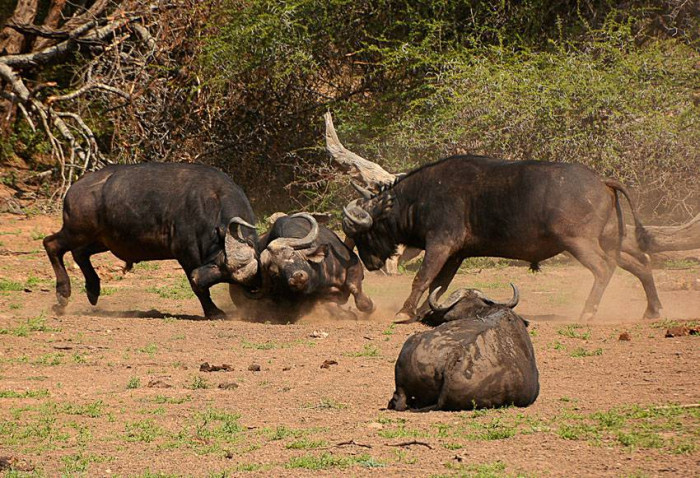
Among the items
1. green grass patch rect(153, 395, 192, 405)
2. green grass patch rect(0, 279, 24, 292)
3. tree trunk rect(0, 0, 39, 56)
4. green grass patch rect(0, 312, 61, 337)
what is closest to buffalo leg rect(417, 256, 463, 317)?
green grass patch rect(0, 312, 61, 337)

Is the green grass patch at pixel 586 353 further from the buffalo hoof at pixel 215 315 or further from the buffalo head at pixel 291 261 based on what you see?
the buffalo hoof at pixel 215 315

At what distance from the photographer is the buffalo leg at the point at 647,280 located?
10578 millimetres

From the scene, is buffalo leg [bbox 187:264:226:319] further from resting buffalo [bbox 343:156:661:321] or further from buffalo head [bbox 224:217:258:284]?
resting buffalo [bbox 343:156:661:321]

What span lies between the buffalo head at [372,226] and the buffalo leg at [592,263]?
Result: 2.18 metres

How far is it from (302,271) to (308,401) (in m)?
3.88

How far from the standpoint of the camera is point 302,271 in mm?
10664

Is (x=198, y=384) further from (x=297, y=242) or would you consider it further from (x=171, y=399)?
(x=297, y=242)

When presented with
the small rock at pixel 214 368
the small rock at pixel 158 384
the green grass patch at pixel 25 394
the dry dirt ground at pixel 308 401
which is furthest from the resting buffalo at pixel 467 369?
the green grass patch at pixel 25 394

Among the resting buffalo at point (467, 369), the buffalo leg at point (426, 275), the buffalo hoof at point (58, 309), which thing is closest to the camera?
the resting buffalo at point (467, 369)

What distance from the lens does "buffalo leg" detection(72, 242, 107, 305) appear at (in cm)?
1198

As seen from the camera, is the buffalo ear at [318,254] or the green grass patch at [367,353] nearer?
the green grass patch at [367,353]

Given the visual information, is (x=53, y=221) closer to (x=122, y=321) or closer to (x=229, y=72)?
(x=229, y=72)

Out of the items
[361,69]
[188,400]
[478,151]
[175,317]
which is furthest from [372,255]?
[361,69]

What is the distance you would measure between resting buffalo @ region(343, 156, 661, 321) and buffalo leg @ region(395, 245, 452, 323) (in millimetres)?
10
